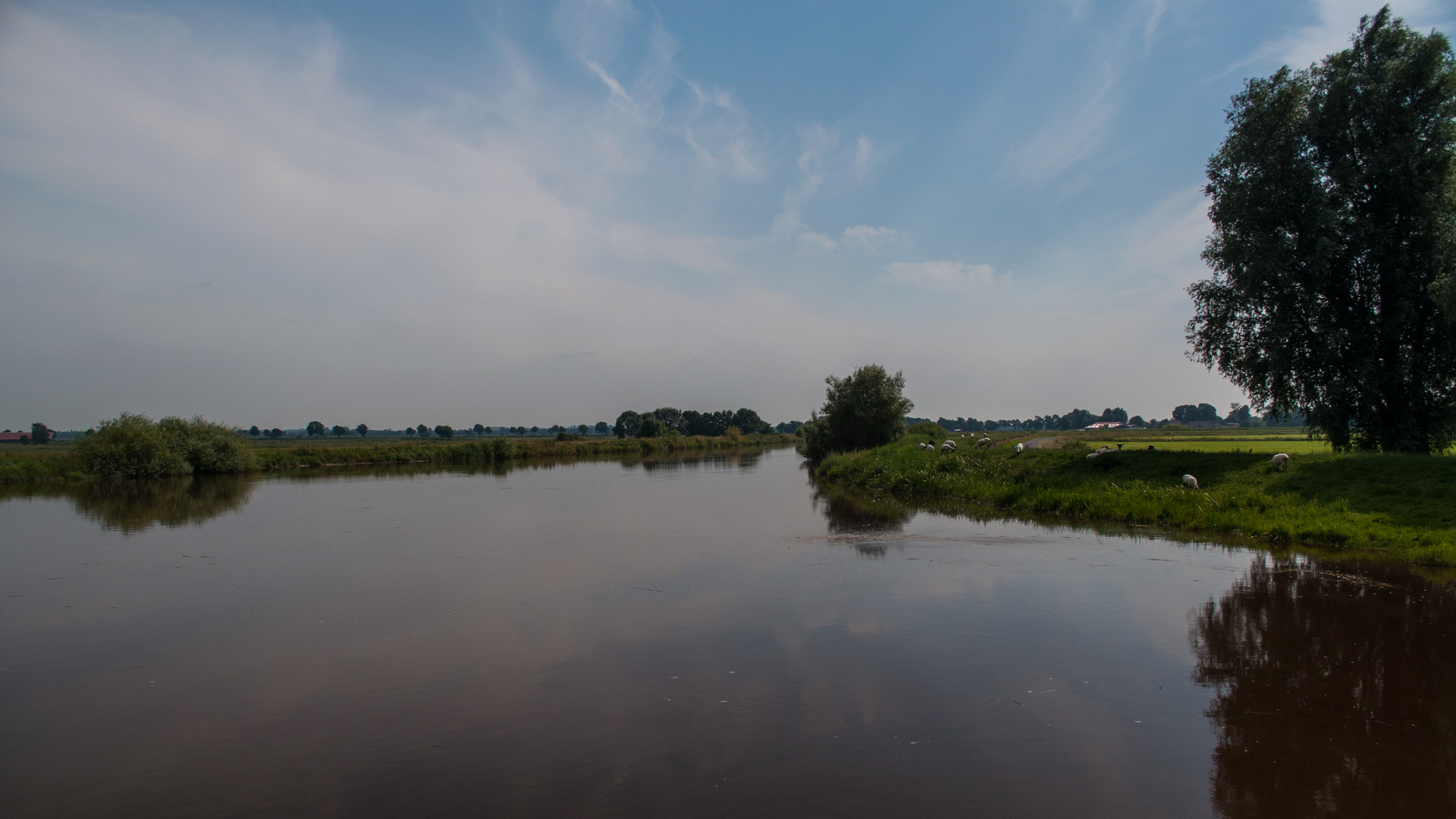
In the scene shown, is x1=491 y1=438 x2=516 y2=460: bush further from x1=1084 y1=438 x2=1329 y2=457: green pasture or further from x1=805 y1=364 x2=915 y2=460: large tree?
x1=1084 y1=438 x2=1329 y2=457: green pasture

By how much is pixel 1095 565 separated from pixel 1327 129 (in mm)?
15801

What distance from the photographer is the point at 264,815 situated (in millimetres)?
4293

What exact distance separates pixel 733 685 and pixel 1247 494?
13582mm

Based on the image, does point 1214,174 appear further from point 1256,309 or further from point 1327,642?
point 1327,642

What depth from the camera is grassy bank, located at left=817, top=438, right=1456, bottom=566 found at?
1188cm

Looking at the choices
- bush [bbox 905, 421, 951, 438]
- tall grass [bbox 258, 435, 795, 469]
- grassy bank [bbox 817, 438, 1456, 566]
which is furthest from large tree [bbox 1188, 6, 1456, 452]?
tall grass [bbox 258, 435, 795, 469]

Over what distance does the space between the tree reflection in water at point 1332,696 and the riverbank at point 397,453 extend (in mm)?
44594

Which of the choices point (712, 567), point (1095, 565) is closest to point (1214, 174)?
point (1095, 565)

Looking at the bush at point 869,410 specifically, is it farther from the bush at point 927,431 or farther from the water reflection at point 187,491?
the water reflection at point 187,491

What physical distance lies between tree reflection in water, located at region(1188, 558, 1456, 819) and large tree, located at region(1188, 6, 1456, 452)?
38.5 feet

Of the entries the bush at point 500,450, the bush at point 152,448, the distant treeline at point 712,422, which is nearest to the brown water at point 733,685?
the bush at point 152,448

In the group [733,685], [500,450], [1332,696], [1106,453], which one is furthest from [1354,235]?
[500,450]

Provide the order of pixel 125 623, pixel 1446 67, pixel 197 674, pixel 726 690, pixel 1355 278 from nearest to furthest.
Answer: pixel 726 690 < pixel 197 674 < pixel 125 623 < pixel 1446 67 < pixel 1355 278

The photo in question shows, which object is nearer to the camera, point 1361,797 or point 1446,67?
point 1361,797
